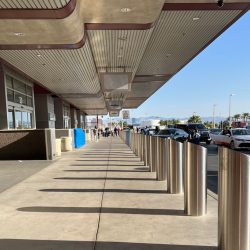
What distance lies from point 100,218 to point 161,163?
10.7ft

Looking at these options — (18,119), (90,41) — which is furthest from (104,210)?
(18,119)

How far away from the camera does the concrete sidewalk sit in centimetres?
418

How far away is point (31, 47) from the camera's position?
44.8 feet

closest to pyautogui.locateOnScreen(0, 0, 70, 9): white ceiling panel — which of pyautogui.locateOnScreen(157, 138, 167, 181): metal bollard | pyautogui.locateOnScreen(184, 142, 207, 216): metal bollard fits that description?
pyautogui.locateOnScreen(157, 138, 167, 181): metal bollard

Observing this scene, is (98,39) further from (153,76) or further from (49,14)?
(153,76)

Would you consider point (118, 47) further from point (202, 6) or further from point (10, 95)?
point (10, 95)

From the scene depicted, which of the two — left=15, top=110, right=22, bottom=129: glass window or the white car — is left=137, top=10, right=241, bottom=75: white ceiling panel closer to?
the white car

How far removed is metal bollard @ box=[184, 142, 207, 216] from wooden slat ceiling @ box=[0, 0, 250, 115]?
577cm

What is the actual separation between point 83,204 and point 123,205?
75cm

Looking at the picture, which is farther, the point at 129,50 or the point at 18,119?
the point at 18,119

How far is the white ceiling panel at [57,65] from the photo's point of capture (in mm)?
15039

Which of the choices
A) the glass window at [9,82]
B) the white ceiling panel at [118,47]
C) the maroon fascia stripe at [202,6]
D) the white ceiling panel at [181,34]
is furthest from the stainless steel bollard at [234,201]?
the glass window at [9,82]

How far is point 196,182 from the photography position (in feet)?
17.0

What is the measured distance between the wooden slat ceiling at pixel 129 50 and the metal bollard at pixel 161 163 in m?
4.18
